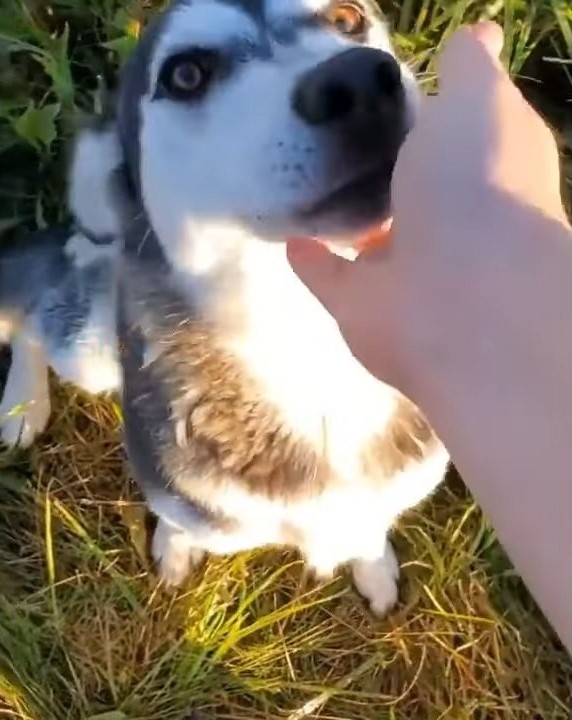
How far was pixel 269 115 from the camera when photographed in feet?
3.85

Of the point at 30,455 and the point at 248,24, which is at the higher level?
the point at 248,24

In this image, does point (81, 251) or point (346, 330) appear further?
point (81, 251)

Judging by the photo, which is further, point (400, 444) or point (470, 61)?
point (400, 444)

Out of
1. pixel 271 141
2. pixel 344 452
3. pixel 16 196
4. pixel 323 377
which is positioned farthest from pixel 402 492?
pixel 16 196

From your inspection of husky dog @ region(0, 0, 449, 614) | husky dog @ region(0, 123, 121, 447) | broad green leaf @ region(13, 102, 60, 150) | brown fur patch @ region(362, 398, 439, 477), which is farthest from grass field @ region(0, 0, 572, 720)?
brown fur patch @ region(362, 398, 439, 477)

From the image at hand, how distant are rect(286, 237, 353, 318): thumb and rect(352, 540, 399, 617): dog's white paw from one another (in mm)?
908

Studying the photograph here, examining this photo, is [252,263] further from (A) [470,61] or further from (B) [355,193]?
(A) [470,61]

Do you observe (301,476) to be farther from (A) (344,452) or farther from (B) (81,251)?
(B) (81,251)

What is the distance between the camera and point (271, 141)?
1158 mm

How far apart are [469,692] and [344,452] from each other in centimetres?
73

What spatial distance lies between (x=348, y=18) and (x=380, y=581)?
1013 mm

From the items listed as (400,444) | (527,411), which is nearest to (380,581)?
(400,444)

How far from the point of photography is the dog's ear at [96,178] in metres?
1.57

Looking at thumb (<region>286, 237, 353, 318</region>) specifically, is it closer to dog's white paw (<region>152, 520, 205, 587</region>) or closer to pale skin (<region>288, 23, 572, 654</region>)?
pale skin (<region>288, 23, 572, 654</region>)
